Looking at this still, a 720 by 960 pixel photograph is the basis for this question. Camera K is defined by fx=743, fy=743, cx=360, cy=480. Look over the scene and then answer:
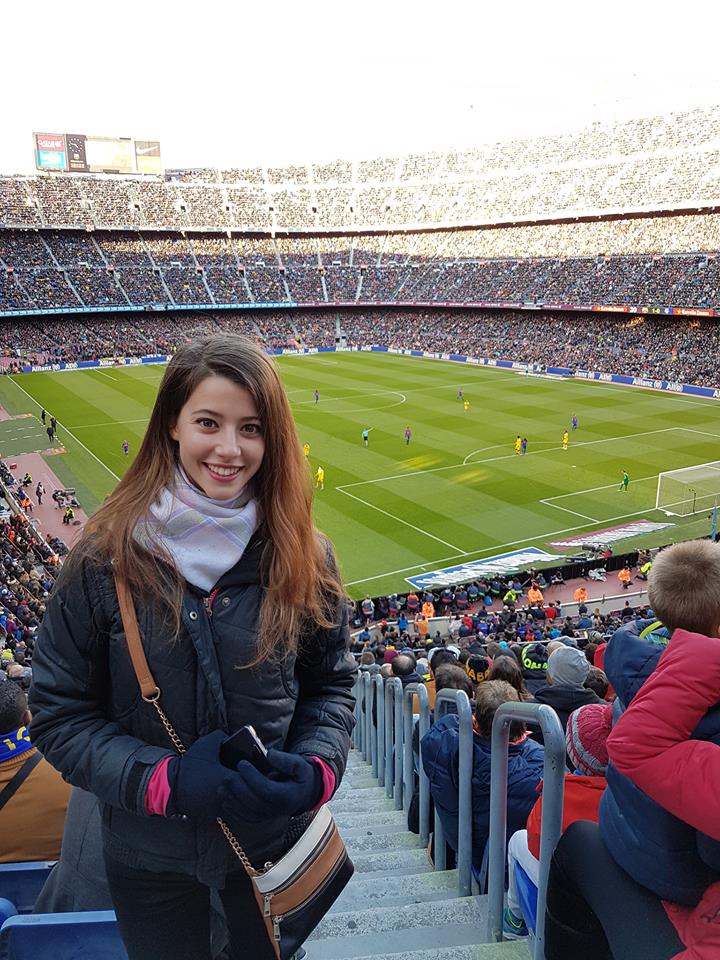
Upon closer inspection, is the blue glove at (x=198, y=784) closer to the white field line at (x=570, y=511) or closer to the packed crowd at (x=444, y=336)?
the white field line at (x=570, y=511)

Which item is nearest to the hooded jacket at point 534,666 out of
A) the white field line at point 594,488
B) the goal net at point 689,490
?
the white field line at point 594,488

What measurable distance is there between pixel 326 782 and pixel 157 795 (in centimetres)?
62

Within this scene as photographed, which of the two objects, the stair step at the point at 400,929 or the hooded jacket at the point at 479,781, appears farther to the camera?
the hooded jacket at the point at 479,781

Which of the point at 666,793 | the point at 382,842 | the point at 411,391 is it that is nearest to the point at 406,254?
the point at 411,391

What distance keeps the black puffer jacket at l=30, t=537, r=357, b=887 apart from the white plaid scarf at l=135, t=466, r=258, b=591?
0.05 m

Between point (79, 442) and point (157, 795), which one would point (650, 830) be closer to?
point (157, 795)

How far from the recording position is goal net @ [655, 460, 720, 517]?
28.3 m

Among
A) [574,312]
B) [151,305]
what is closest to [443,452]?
[574,312]

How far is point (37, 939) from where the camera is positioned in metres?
2.82

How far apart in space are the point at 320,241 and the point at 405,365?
Answer: 3202 cm

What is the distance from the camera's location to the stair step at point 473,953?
3.23 meters

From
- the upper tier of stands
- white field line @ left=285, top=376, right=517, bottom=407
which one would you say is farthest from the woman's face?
the upper tier of stands

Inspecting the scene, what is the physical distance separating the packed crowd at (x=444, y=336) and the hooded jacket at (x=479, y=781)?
157 feet

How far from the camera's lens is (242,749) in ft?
8.14
